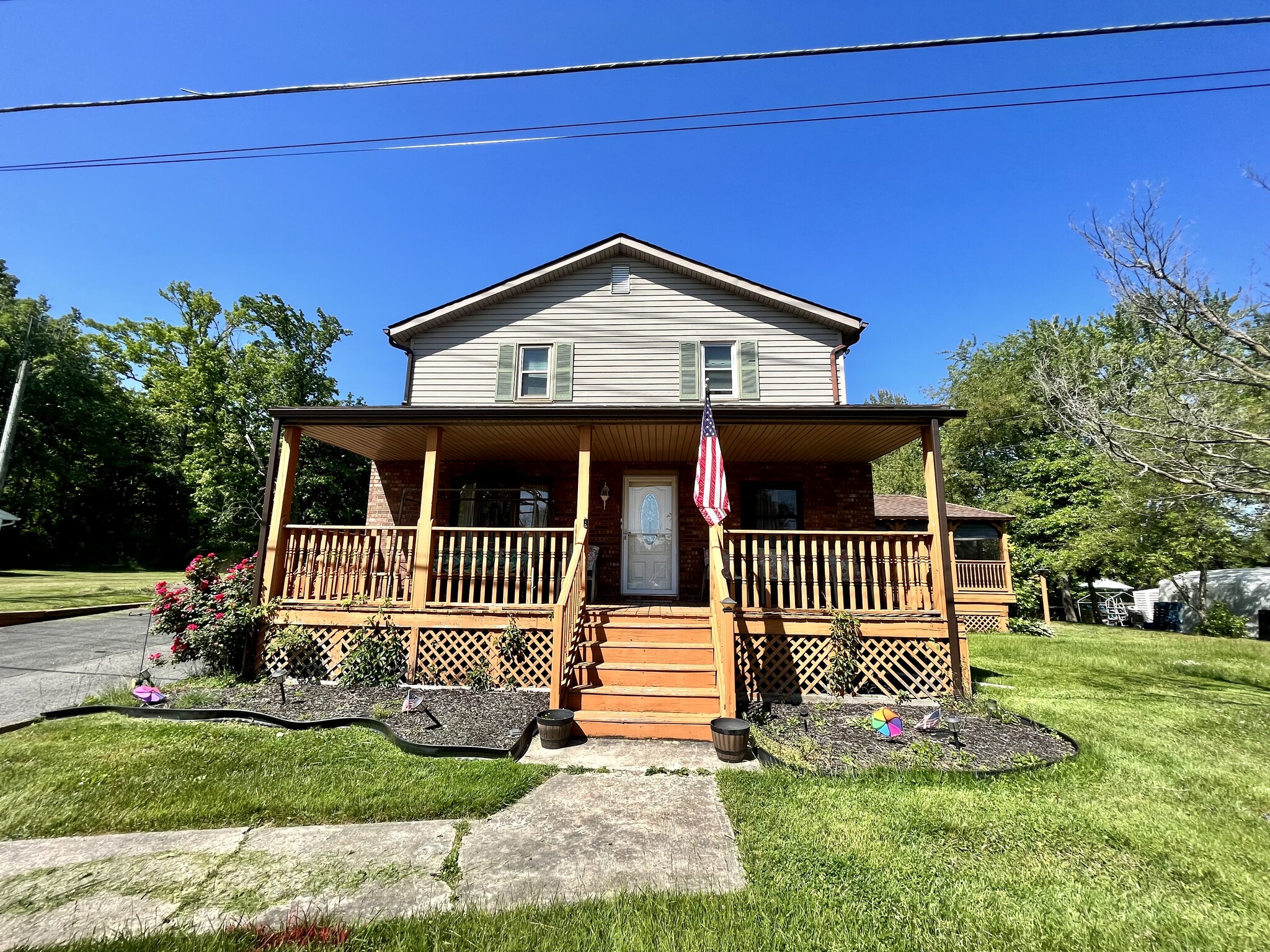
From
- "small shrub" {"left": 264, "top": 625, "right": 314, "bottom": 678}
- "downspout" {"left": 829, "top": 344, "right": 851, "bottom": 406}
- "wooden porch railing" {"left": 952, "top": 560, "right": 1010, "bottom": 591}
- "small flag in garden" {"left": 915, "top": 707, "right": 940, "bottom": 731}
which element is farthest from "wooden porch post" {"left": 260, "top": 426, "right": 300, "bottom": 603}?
"wooden porch railing" {"left": 952, "top": 560, "right": 1010, "bottom": 591}

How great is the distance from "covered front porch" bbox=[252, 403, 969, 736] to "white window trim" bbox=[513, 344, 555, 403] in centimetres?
194

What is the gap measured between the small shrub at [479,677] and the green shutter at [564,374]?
5.89 metres

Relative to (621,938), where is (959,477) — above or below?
above

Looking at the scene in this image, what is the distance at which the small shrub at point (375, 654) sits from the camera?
7145mm

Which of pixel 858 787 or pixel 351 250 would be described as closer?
pixel 858 787

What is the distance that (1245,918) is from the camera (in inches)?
105

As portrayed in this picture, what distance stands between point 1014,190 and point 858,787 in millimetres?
12279

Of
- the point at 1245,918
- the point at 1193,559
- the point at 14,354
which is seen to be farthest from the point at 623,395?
the point at 14,354

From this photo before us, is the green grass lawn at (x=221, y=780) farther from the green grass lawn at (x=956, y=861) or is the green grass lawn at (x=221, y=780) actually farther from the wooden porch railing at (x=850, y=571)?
the wooden porch railing at (x=850, y=571)

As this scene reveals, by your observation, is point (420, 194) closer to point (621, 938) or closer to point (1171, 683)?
point (621, 938)

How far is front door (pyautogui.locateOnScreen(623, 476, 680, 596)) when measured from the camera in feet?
→ 33.6

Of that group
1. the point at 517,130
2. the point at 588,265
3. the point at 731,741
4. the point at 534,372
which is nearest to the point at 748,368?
the point at 588,265

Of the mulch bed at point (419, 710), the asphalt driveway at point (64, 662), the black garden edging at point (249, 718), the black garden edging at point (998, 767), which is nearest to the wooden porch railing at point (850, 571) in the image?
the black garden edging at point (998, 767)

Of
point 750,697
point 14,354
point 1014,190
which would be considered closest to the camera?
point 750,697
